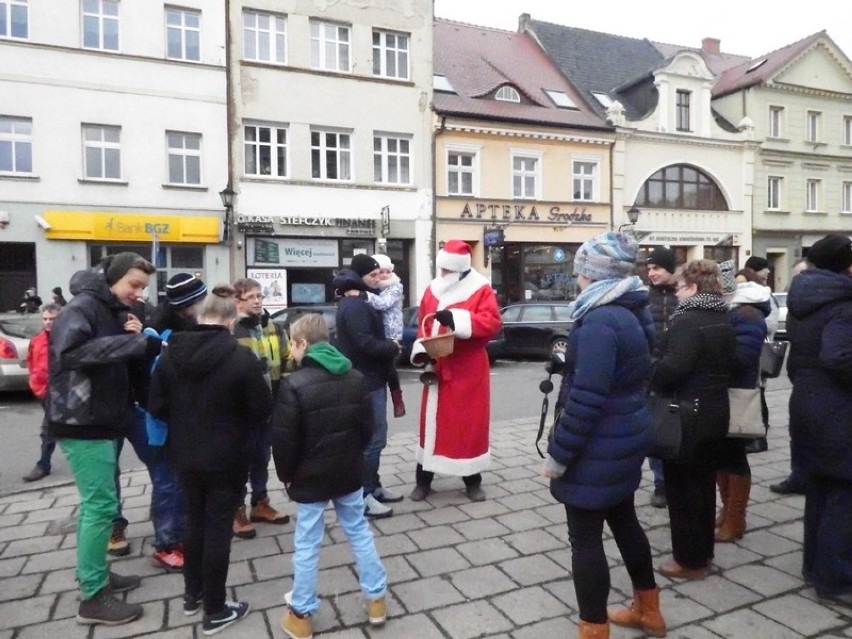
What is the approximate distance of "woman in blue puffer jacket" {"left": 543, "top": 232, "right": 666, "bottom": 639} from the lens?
2848mm

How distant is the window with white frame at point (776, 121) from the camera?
27547 mm

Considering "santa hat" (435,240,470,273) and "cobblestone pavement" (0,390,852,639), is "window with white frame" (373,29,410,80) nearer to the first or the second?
"santa hat" (435,240,470,273)

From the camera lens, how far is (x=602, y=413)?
114 inches

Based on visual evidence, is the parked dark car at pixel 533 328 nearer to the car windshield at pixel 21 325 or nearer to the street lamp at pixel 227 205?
the street lamp at pixel 227 205

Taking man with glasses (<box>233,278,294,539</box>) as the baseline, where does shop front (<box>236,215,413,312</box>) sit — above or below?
above

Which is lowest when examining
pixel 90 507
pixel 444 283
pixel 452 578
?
pixel 452 578

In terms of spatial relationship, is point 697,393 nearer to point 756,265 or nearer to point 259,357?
point 259,357

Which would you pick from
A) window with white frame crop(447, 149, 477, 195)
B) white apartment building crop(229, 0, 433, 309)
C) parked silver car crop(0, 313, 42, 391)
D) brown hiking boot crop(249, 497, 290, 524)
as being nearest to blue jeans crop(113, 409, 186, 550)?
brown hiking boot crop(249, 497, 290, 524)

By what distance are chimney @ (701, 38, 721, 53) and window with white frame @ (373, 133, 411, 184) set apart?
19518 mm

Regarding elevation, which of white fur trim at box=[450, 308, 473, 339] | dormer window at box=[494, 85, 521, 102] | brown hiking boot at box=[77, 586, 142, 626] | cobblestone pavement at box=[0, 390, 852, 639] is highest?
dormer window at box=[494, 85, 521, 102]

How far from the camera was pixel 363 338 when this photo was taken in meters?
4.74

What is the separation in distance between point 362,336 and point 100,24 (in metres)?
16.6

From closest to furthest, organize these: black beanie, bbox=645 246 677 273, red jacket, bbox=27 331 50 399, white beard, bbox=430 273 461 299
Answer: white beard, bbox=430 273 461 299
black beanie, bbox=645 246 677 273
red jacket, bbox=27 331 50 399

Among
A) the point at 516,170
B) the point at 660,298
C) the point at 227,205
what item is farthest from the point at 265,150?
the point at 660,298
